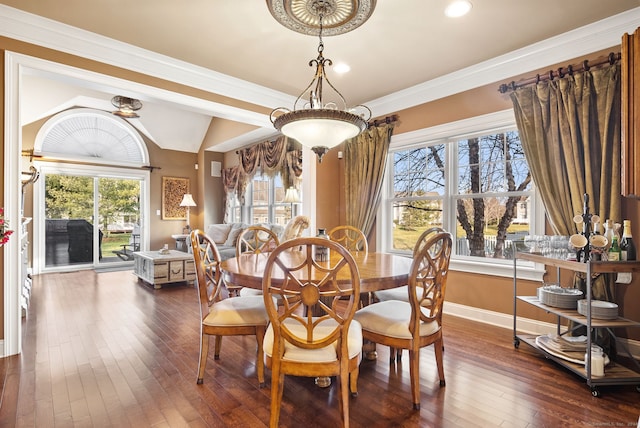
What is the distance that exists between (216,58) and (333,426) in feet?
10.6

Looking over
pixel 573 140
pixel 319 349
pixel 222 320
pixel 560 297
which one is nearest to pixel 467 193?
pixel 573 140

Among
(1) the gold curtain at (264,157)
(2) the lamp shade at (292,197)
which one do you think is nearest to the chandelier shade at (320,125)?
(2) the lamp shade at (292,197)

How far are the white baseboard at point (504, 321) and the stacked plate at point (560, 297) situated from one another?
58cm

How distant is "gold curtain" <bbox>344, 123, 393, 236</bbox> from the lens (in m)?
4.31

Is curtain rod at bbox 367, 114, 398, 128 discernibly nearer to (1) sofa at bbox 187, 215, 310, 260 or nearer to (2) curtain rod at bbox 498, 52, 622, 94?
(2) curtain rod at bbox 498, 52, 622, 94

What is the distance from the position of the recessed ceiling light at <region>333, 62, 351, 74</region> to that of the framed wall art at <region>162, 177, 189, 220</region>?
5673 mm

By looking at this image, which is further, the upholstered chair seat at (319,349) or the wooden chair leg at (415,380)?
the wooden chair leg at (415,380)

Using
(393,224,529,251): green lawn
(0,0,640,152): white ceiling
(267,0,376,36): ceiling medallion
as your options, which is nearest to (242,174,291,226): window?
(393,224,529,251): green lawn

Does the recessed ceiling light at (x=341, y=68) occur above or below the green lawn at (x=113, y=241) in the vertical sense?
above

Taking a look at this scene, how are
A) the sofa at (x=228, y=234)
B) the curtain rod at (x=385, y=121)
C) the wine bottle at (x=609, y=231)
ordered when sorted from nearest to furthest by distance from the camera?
the wine bottle at (x=609, y=231)
the curtain rod at (x=385, y=121)
the sofa at (x=228, y=234)

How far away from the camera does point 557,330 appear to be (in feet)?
8.86

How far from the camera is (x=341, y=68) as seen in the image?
3.43 m

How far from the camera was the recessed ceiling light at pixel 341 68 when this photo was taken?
11.0ft

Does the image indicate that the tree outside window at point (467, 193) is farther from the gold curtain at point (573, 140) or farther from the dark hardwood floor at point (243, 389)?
the dark hardwood floor at point (243, 389)
